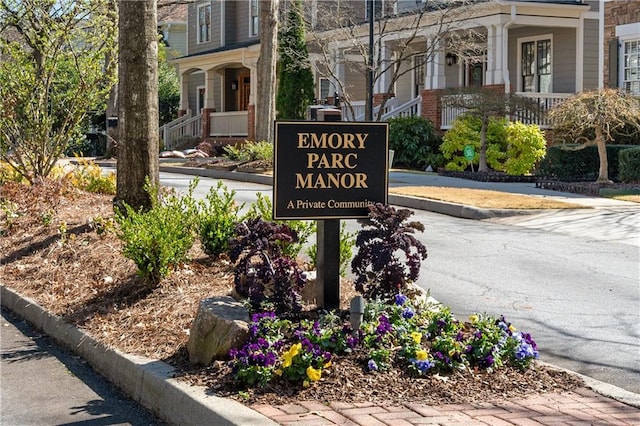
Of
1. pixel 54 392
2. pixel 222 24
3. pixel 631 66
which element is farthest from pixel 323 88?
pixel 54 392

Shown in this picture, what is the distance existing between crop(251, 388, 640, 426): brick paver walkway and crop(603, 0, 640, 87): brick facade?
20451 mm

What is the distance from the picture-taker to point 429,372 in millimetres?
5785

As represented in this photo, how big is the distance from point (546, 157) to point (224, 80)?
2428 centimetres

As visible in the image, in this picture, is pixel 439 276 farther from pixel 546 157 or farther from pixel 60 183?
pixel 546 157

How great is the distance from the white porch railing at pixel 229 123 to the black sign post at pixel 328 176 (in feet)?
106

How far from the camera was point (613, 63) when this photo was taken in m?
24.5

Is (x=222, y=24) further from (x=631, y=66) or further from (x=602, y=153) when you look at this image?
(x=602, y=153)

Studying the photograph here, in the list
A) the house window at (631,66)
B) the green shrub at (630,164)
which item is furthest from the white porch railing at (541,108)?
the green shrub at (630,164)

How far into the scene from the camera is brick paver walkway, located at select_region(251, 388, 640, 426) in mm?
4969

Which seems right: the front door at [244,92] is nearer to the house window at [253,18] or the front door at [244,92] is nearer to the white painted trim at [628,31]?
the house window at [253,18]

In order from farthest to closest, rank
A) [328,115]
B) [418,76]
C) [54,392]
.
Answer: [418,76] → [328,115] → [54,392]

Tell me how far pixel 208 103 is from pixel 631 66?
23.7m

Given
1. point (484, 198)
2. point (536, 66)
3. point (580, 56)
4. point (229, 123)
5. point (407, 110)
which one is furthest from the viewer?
point (229, 123)

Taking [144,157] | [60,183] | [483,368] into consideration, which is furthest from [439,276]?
[60,183]
